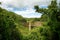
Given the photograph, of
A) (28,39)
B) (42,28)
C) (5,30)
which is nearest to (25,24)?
(28,39)

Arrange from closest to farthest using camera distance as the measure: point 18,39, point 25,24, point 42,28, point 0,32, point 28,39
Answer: point 42,28, point 0,32, point 18,39, point 28,39, point 25,24

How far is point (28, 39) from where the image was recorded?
89.9ft

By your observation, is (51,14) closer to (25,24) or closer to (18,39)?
(18,39)

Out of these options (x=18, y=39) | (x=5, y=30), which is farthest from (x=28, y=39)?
(x=5, y=30)

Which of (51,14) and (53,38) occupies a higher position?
(51,14)

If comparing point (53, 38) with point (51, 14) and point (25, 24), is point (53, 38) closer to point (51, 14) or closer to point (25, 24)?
point (51, 14)

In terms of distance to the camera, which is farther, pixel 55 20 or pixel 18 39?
pixel 18 39

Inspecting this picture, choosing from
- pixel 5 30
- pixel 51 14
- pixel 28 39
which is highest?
pixel 51 14

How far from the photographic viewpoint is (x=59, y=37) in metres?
13.2

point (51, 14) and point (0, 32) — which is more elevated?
point (51, 14)

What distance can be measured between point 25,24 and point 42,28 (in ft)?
120

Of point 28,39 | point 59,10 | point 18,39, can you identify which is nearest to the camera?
point 59,10

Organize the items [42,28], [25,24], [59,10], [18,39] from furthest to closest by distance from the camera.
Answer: [25,24] → [18,39] → [42,28] → [59,10]

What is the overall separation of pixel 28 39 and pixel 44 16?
14231 millimetres
